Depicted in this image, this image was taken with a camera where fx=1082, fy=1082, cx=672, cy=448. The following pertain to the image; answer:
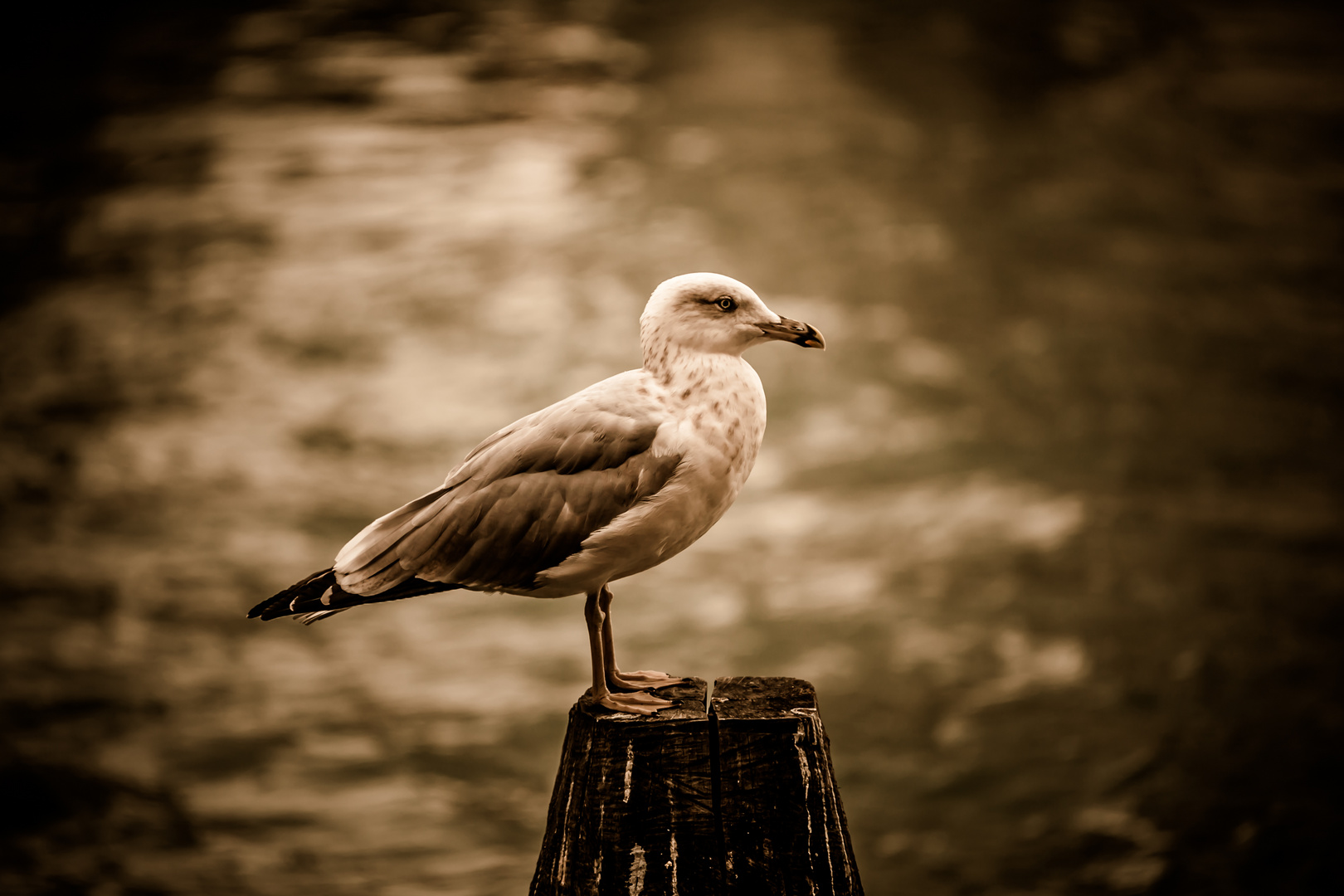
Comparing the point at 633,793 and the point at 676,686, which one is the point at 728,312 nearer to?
the point at 676,686

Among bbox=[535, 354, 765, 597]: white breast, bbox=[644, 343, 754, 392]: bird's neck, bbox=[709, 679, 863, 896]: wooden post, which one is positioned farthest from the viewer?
bbox=[644, 343, 754, 392]: bird's neck

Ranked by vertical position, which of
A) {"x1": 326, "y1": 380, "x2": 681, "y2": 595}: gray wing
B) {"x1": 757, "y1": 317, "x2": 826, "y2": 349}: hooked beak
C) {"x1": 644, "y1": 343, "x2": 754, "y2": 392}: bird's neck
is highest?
{"x1": 757, "y1": 317, "x2": 826, "y2": 349}: hooked beak

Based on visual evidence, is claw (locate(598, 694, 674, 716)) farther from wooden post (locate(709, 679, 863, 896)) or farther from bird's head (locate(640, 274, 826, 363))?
bird's head (locate(640, 274, 826, 363))

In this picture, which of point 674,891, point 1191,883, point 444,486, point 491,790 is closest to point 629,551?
point 444,486

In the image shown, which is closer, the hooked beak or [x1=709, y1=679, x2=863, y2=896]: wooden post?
[x1=709, y1=679, x2=863, y2=896]: wooden post

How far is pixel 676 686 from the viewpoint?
3080mm

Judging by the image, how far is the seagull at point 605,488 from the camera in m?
2.97

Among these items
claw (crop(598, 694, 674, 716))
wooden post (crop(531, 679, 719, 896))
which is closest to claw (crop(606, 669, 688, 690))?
claw (crop(598, 694, 674, 716))

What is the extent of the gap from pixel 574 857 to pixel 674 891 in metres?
0.23

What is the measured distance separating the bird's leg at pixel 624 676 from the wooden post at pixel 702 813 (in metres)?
0.53

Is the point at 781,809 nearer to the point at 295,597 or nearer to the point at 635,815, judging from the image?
the point at 635,815

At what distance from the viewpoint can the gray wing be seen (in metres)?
→ 3.01

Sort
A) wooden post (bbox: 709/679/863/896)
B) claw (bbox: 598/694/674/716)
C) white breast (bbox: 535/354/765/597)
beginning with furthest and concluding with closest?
white breast (bbox: 535/354/765/597) < claw (bbox: 598/694/674/716) < wooden post (bbox: 709/679/863/896)

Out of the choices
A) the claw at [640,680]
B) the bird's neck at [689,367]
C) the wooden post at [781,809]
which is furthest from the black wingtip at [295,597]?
the wooden post at [781,809]
